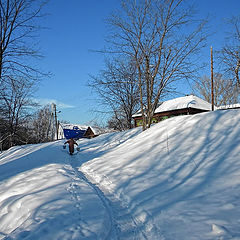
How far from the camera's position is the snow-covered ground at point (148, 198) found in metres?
2.94

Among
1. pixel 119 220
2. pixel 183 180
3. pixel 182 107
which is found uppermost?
pixel 182 107

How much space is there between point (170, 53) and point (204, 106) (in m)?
17.5

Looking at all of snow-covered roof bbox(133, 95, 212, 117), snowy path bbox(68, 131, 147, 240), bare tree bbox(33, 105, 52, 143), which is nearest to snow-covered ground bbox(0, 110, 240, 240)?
snowy path bbox(68, 131, 147, 240)

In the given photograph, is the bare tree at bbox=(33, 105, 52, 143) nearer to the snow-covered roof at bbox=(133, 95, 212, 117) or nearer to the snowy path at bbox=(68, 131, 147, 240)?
the snow-covered roof at bbox=(133, 95, 212, 117)

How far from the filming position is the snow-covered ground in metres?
2.94

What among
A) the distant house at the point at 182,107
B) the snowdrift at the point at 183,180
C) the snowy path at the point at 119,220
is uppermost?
the distant house at the point at 182,107

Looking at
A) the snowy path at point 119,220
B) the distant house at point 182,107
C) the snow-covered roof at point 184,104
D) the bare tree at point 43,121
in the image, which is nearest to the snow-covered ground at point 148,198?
the snowy path at point 119,220

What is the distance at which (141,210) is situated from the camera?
12.0 feet

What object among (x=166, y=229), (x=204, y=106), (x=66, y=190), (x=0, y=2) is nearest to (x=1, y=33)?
(x=0, y=2)

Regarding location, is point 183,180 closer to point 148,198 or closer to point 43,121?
point 148,198

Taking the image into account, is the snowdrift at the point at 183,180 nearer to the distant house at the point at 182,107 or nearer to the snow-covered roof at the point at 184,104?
the distant house at the point at 182,107

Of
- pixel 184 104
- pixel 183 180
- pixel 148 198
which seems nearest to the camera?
pixel 148 198

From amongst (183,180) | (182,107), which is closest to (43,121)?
(182,107)

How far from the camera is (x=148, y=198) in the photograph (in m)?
4.09
